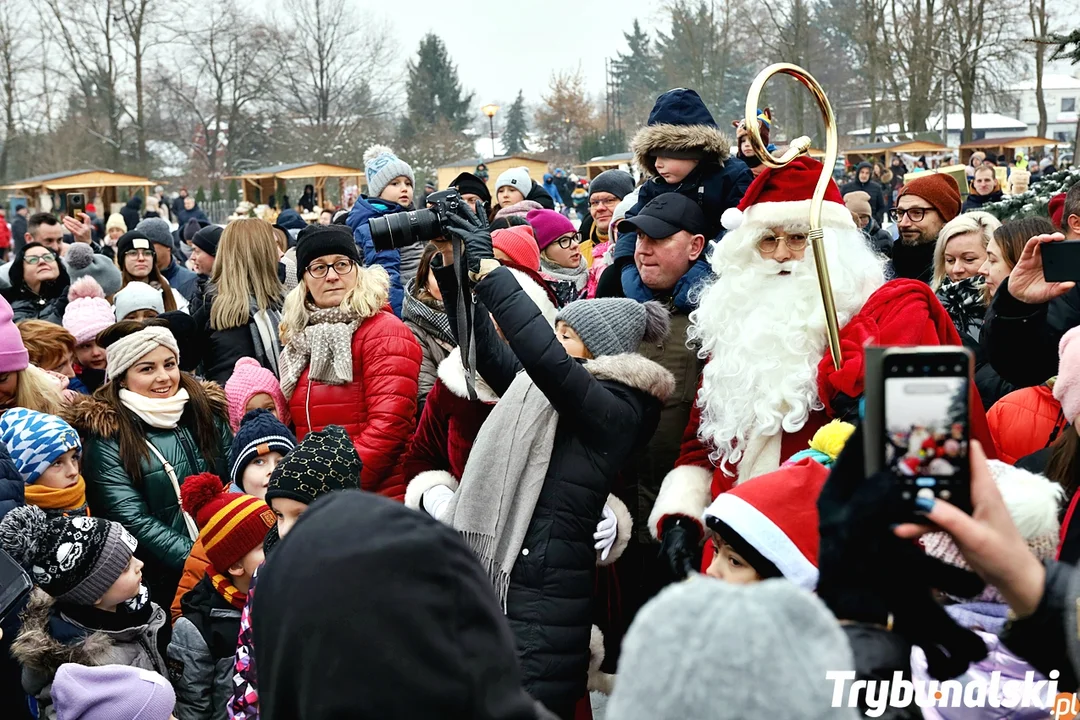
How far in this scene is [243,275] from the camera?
5434 mm

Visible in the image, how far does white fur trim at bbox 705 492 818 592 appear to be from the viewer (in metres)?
2.39

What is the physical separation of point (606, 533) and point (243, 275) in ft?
9.59

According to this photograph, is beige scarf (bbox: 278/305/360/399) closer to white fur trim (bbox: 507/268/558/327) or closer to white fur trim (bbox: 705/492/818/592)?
white fur trim (bbox: 507/268/558/327)


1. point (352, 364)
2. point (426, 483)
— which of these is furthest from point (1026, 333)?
point (352, 364)

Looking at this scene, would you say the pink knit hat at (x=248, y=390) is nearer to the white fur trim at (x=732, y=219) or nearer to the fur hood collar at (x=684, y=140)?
the fur hood collar at (x=684, y=140)

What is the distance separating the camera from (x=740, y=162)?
14.8 feet

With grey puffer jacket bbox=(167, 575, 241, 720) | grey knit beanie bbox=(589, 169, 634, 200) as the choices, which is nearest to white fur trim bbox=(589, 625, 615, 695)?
grey puffer jacket bbox=(167, 575, 241, 720)

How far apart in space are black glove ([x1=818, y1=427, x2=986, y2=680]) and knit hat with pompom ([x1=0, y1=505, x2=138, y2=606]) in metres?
2.53

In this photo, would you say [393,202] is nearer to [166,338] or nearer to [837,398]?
[166,338]

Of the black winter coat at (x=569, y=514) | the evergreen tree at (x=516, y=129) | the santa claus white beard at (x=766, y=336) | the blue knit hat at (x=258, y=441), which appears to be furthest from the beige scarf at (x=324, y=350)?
the evergreen tree at (x=516, y=129)

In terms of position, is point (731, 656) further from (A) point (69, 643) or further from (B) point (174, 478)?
(B) point (174, 478)

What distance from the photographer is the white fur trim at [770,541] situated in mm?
2395

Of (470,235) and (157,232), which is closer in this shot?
(470,235)

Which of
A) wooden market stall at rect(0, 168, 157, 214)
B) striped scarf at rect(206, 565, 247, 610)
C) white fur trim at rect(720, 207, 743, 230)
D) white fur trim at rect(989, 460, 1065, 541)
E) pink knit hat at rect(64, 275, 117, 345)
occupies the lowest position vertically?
striped scarf at rect(206, 565, 247, 610)
